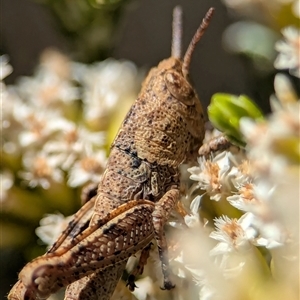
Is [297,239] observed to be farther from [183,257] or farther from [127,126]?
[127,126]

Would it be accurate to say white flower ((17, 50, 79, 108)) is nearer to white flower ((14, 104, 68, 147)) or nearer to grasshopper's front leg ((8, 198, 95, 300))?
white flower ((14, 104, 68, 147))

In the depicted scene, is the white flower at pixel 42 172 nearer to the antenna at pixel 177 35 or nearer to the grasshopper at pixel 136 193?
the grasshopper at pixel 136 193

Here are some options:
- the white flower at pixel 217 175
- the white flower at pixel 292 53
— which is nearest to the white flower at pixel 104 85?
the white flower at pixel 217 175

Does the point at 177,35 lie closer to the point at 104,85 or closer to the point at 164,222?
the point at 104,85

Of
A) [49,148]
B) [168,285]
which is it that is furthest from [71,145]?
[168,285]

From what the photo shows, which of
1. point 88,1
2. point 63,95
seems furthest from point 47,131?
point 88,1
